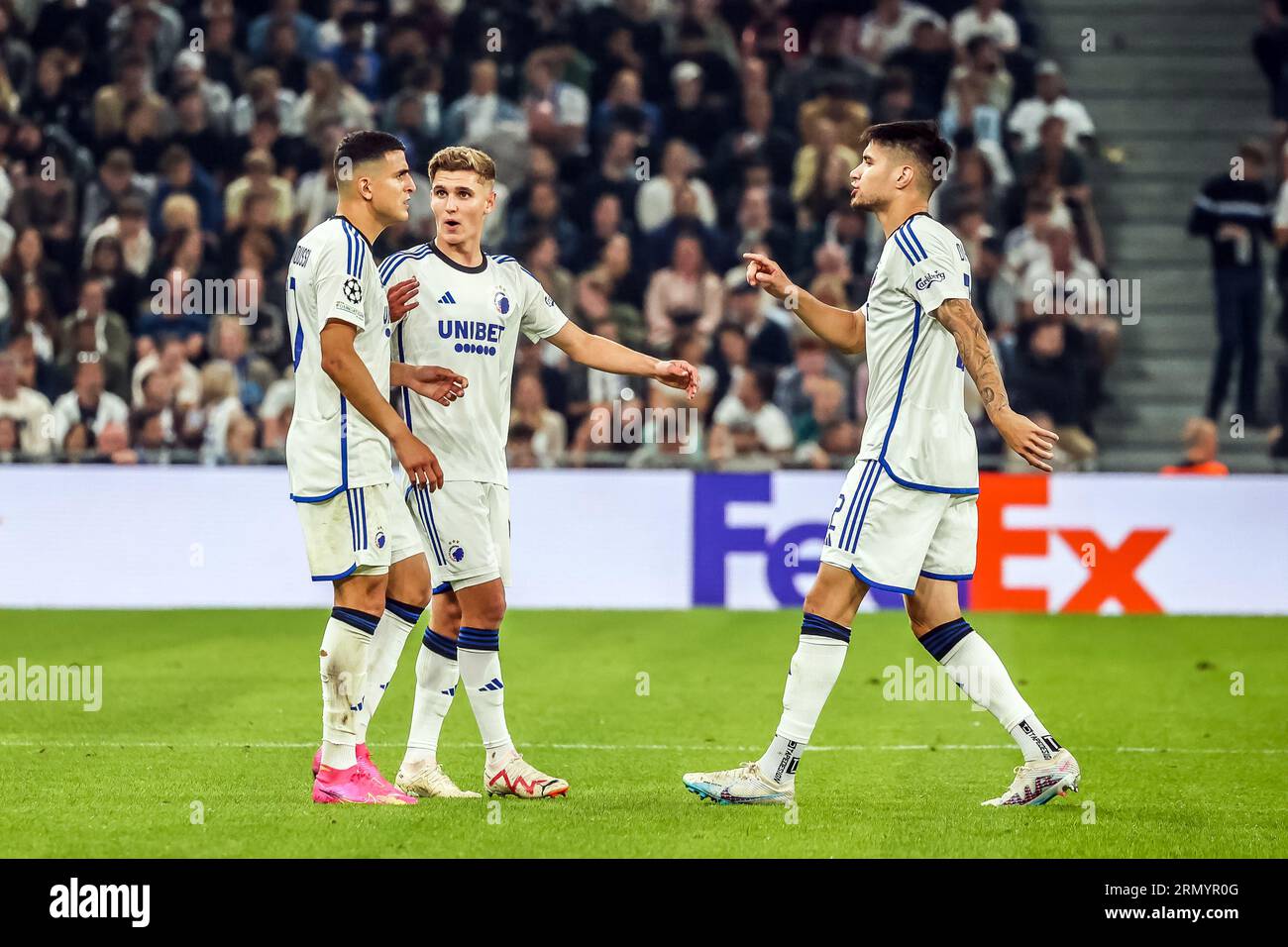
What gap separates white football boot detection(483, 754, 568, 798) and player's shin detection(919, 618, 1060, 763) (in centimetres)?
145

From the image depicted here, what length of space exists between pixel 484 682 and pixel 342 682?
0.61 m

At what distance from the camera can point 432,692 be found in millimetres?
7422

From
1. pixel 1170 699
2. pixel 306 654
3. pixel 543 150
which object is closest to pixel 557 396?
pixel 543 150

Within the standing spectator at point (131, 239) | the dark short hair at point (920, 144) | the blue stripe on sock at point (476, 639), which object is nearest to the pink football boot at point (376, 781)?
the blue stripe on sock at point (476, 639)

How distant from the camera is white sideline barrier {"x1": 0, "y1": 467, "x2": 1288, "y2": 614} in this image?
14.6 m

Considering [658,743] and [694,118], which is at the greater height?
[694,118]

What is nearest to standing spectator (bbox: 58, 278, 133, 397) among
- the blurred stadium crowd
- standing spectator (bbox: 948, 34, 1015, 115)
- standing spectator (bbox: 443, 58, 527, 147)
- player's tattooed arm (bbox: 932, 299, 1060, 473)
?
the blurred stadium crowd

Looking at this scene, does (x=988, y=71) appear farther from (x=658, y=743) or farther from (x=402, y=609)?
(x=402, y=609)

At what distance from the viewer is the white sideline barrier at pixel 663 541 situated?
48.0 ft

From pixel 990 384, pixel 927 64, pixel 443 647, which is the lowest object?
pixel 443 647

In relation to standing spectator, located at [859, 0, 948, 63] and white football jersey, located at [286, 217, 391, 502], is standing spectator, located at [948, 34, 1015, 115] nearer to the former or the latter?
standing spectator, located at [859, 0, 948, 63]

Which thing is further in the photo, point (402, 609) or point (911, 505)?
point (402, 609)

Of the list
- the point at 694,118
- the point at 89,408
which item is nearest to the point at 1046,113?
the point at 694,118

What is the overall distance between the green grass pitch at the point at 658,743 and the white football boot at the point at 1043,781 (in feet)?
0.29
